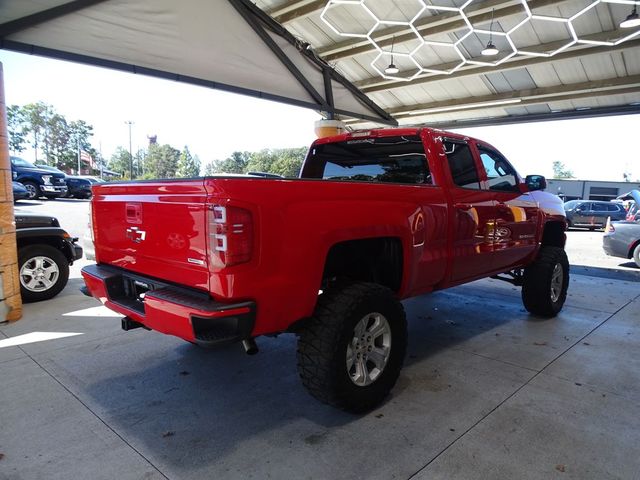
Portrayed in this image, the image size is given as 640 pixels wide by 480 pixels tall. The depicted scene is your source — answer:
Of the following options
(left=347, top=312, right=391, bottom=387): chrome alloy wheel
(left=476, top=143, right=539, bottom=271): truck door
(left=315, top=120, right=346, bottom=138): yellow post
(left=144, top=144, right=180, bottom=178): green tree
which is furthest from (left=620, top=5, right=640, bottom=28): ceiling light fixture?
(left=144, top=144, right=180, bottom=178): green tree

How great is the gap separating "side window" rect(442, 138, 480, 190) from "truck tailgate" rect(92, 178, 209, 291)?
236 centimetres

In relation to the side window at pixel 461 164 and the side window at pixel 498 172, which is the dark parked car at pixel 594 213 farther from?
the side window at pixel 461 164

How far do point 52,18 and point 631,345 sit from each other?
351 inches

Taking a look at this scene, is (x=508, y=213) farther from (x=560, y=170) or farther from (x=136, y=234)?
(x=560, y=170)

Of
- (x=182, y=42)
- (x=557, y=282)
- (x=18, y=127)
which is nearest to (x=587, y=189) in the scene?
(x=557, y=282)

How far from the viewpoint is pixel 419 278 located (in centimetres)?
324

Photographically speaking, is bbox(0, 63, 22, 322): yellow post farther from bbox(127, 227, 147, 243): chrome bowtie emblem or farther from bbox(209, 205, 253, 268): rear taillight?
bbox(209, 205, 253, 268): rear taillight

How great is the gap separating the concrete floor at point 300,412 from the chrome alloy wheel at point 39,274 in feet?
3.11

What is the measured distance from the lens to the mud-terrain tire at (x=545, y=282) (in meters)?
4.88

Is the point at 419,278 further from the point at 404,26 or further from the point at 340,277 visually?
the point at 404,26

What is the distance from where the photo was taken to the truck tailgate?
85.0 inches

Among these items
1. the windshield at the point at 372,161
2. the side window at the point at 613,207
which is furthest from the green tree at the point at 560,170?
the windshield at the point at 372,161

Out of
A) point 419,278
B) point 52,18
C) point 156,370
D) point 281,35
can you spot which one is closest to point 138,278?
point 156,370

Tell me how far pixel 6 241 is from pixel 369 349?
4130 mm
